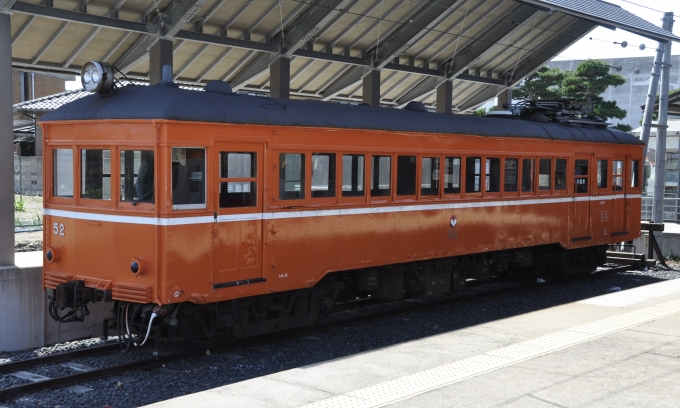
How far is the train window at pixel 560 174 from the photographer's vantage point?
1475cm

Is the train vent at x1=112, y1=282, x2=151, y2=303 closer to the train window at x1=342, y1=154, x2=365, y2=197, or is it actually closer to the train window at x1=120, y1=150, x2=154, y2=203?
the train window at x1=120, y1=150, x2=154, y2=203

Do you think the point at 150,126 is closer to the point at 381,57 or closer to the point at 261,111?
the point at 261,111

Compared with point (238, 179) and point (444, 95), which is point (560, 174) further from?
point (238, 179)

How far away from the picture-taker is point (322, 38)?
1502cm

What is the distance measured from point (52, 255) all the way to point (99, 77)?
7.44ft

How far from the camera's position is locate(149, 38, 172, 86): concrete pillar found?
484 inches

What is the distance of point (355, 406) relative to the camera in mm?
6336

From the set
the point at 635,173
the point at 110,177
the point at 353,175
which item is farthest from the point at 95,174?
the point at 635,173

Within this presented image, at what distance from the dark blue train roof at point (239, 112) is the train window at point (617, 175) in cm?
571

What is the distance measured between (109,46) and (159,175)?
602 cm

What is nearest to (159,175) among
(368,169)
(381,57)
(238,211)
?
(238,211)

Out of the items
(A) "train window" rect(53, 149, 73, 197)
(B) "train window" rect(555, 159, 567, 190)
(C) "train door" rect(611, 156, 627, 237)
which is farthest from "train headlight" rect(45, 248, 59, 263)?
(C) "train door" rect(611, 156, 627, 237)

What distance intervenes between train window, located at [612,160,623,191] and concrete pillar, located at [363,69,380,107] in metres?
5.41

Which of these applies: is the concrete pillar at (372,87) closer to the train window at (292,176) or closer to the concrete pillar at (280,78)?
the concrete pillar at (280,78)
